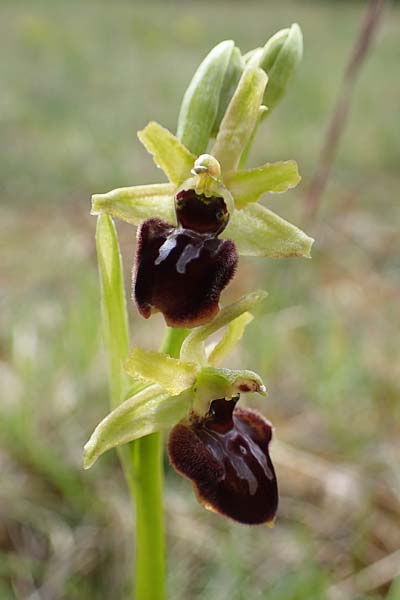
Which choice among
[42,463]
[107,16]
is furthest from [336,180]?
[107,16]

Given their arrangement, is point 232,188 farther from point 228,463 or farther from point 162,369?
point 228,463

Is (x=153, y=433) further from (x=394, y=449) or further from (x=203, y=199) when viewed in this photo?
(x=394, y=449)

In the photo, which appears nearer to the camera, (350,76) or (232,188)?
(232,188)

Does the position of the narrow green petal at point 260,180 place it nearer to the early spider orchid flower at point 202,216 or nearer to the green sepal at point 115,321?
the early spider orchid flower at point 202,216

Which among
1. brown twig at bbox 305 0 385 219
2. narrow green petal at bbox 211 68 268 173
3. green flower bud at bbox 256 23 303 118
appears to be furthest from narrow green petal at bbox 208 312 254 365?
brown twig at bbox 305 0 385 219

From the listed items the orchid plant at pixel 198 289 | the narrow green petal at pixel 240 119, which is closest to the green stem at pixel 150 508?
the orchid plant at pixel 198 289

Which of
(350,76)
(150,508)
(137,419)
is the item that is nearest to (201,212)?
(137,419)
